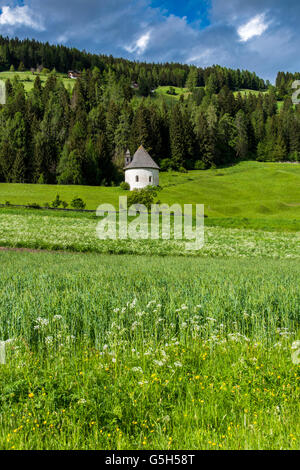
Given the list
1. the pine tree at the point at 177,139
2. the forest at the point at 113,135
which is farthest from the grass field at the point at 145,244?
the pine tree at the point at 177,139

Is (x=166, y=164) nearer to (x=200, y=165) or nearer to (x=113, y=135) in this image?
(x=200, y=165)

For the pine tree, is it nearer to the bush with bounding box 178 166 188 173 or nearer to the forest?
the forest

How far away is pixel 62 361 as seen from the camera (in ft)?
16.6

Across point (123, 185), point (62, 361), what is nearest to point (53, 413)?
point (62, 361)

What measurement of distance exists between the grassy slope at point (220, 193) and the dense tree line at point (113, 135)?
12.0 metres

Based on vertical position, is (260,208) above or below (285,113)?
below

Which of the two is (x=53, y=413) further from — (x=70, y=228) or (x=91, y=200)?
(x=91, y=200)

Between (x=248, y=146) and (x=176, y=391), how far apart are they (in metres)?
144

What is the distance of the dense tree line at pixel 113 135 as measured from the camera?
99000mm

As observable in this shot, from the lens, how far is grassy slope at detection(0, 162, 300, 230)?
67.2 m

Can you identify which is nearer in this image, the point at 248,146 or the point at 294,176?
the point at 294,176

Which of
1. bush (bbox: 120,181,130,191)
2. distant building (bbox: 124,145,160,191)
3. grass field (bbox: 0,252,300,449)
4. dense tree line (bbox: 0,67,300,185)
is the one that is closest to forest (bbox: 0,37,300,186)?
dense tree line (bbox: 0,67,300,185)

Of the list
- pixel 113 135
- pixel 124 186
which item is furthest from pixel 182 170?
pixel 113 135

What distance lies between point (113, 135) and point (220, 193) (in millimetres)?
56182
